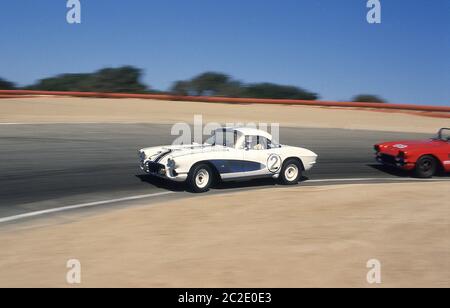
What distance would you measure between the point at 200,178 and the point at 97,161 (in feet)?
13.0

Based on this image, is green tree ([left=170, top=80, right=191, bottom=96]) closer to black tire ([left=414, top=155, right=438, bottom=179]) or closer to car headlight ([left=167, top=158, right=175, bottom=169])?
black tire ([left=414, top=155, right=438, bottom=179])

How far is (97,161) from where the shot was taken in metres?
12.8

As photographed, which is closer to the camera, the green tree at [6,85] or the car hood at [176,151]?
the car hood at [176,151]

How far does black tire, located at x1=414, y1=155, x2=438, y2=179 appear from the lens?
480 inches

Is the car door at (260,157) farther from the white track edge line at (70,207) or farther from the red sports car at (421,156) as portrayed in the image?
the red sports car at (421,156)

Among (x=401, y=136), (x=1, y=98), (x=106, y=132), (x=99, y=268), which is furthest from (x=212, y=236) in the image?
(x=1, y=98)

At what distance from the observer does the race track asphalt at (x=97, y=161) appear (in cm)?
973

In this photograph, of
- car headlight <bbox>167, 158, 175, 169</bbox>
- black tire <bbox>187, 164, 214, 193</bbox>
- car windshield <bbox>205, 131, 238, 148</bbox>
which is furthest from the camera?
car windshield <bbox>205, 131, 238, 148</bbox>

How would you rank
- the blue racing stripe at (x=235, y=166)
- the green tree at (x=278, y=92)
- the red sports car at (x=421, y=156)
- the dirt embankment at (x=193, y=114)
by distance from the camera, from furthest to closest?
1. the green tree at (x=278, y=92)
2. the dirt embankment at (x=193, y=114)
3. the red sports car at (x=421, y=156)
4. the blue racing stripe at (x=235, y=166)

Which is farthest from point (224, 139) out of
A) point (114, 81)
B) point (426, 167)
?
point (114, 81)

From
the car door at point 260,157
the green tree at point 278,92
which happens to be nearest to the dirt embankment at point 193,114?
the car door at point 260,157

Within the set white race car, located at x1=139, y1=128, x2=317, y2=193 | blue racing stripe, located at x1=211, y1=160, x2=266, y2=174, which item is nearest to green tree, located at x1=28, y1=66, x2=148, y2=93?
white race car, located at x1=139, y1=128, x2=317, y2=193
